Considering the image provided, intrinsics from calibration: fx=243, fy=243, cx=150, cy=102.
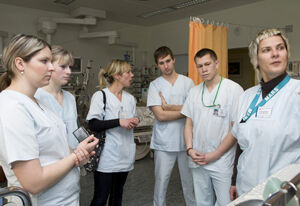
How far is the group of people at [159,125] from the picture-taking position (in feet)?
3.28

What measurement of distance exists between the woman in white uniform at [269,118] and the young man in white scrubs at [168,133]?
2.94 feet

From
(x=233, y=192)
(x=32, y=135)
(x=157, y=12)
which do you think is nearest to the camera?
(x=32, y=135)

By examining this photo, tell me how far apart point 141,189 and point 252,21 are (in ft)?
13.3

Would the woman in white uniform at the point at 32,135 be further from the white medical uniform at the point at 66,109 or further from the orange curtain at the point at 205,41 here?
the orange curtain at the point at 205,41

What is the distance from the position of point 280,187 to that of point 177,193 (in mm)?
2709

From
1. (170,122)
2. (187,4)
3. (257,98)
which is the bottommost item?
(170,122)

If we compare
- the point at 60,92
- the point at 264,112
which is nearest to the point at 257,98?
the point at 264,112

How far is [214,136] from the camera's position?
5.75ft

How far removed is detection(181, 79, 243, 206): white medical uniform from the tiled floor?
1.12 m

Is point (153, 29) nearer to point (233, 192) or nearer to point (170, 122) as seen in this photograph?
point (170, 122)

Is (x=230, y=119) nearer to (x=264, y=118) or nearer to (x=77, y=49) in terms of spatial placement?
(x=264, y=118)

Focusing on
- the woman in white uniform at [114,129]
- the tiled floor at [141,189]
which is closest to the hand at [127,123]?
the woman in white uniform at [114,129]

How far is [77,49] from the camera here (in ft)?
20.6

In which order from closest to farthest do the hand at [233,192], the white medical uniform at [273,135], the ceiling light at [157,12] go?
the white medical uniform at [273,135], the hand at [233,192], the ceiling light at [157,12]
